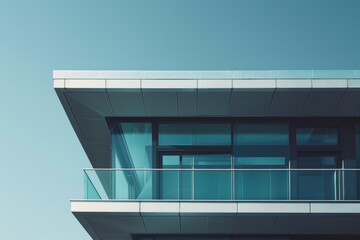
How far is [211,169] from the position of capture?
59.4ft

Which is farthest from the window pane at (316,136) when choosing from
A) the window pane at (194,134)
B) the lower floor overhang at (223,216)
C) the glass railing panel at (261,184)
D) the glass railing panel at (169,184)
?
the glass railing panel at (169,184)

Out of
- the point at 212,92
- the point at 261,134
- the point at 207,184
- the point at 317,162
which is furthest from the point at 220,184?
the point at 317,162

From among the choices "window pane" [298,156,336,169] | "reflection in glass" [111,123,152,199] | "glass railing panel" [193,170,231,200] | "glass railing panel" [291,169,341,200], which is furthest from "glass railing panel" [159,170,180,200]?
"window pane" [298,156,336,169]

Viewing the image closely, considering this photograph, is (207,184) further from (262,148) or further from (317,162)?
(317,162)

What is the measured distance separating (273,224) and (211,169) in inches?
76.6

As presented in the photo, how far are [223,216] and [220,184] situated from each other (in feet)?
2.46

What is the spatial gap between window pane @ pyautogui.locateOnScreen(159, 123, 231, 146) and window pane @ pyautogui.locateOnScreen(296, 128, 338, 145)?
1721 millimetres

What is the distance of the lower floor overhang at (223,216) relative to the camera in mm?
17656

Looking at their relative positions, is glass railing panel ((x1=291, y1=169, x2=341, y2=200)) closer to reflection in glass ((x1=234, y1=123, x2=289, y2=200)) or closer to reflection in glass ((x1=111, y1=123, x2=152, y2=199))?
reflection in glass ((x1=234, y1=123, x2=289, y2=200))

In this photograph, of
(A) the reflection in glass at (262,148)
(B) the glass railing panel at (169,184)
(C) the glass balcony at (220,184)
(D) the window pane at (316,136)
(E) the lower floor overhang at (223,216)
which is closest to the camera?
(E) the lower floor overhang at (223,216)

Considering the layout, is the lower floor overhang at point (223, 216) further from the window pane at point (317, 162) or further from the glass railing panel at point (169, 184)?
→ the window pane at point (317, 162)

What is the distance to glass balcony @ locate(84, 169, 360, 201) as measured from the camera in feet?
59.0

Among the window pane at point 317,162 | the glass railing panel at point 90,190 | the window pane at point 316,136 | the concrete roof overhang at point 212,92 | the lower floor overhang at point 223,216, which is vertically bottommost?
the lower floor overhang at point 223,216

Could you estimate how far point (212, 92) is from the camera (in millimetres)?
17969
